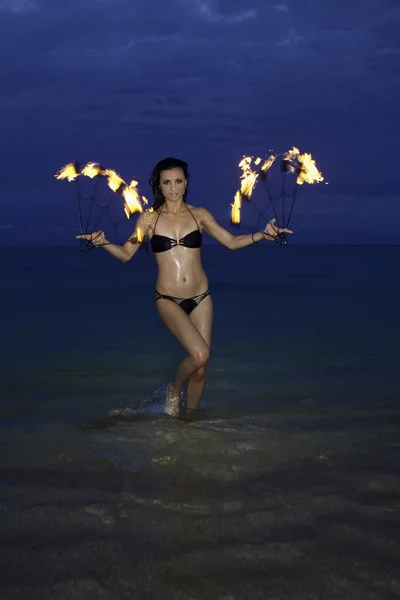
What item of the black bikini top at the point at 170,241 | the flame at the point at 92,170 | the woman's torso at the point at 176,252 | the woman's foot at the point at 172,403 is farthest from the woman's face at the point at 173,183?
the woman's foot at the point at 172,403

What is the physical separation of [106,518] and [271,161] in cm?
486

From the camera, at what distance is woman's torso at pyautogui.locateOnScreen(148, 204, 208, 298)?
8039 mm

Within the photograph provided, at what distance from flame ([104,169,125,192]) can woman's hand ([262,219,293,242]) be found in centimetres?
204

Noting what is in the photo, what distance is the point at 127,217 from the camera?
27.1ft

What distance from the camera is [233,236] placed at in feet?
27.0

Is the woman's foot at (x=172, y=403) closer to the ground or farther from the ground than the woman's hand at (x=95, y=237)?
closer to the ground

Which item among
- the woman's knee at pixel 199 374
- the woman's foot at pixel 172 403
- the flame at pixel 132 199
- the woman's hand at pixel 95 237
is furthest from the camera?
the woman's foot at pixel 172 403

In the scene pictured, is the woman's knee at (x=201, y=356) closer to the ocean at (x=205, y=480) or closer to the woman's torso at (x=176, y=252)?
the woman's torso at (x=176, y=252)

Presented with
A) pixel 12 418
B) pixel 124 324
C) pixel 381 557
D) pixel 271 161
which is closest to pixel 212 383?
pixel 12 418

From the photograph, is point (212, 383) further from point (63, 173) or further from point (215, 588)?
point (215, 588)

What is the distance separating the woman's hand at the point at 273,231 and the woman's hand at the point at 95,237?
1.95 meters

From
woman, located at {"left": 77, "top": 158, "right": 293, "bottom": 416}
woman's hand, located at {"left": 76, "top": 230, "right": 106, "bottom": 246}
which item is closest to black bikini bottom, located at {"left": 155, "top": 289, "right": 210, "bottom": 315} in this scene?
woman, located at {"left": 77, "top": 158, "right": 293, "bottom": 416}

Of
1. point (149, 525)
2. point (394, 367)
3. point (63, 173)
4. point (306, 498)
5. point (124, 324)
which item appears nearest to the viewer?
point (149, 525)

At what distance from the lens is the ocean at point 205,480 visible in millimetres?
4582
